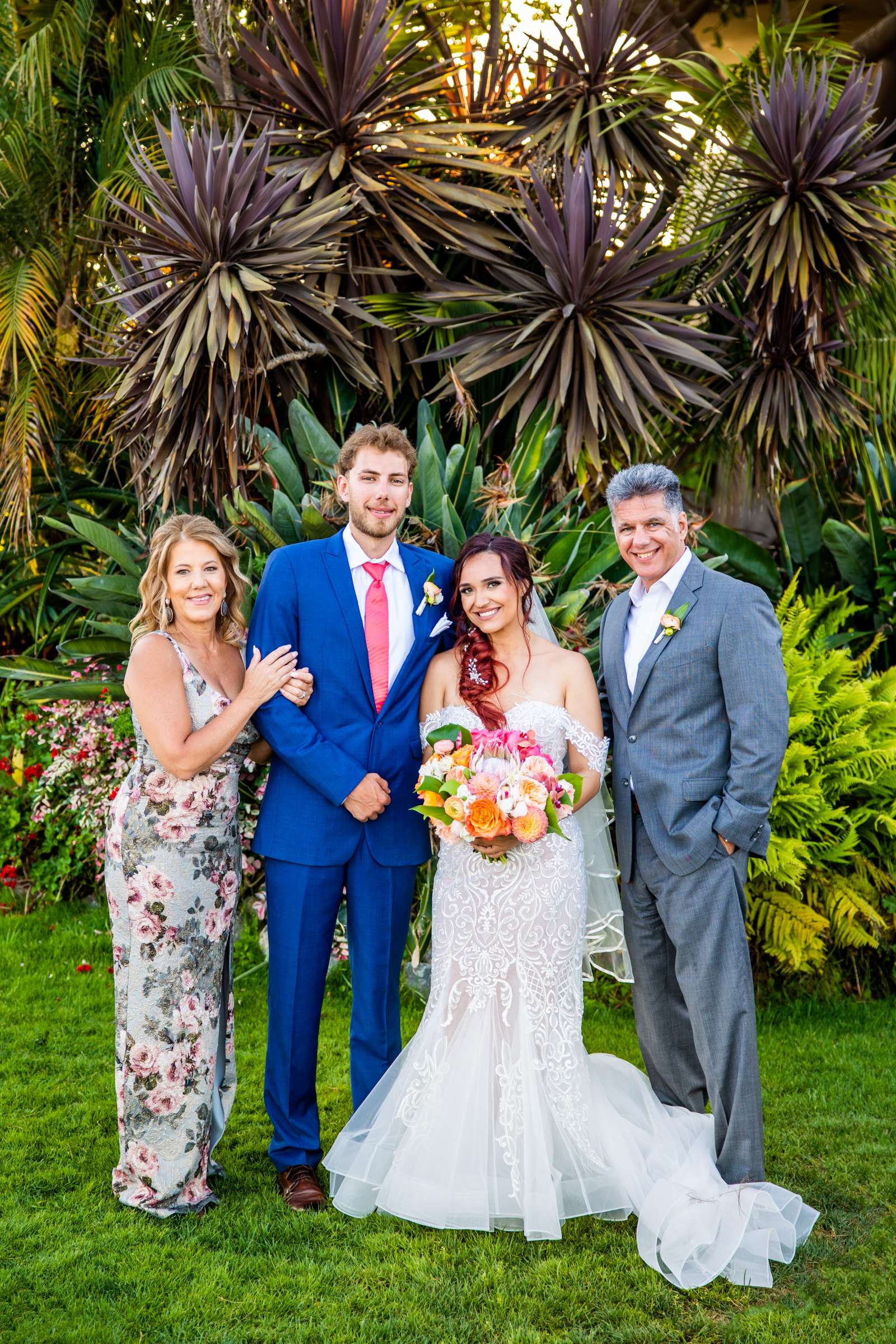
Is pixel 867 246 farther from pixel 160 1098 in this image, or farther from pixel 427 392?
pixel 160 1098

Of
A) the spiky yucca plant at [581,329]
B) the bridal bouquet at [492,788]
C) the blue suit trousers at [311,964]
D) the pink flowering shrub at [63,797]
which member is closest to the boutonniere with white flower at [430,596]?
the bridal bouquet at [492,788]

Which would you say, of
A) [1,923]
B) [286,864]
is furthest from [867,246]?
[1,923]

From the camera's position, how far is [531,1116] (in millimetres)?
3393

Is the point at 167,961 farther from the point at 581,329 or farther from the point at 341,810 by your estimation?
the point at 581,329

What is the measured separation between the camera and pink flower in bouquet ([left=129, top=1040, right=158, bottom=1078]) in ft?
11.4

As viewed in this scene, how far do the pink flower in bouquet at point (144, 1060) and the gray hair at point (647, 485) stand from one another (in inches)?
89.0

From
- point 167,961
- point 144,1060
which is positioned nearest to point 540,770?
point 167,961

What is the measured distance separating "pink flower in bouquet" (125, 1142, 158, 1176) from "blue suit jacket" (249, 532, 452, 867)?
97 centimetres

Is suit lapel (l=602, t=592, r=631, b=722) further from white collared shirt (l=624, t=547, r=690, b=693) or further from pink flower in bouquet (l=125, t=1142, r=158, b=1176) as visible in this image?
pink flower in bouquet (l=125, t=1142, r=158, b=1176)

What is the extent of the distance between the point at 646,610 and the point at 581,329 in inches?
111

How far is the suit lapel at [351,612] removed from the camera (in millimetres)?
3684

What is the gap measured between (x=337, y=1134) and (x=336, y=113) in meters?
5.13

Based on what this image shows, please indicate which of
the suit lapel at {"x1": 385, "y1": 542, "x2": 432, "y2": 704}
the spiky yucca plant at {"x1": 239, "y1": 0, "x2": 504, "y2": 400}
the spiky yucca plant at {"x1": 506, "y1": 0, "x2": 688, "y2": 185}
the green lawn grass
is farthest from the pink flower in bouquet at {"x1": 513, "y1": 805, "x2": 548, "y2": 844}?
the spiky yucca plant at {"x1": 506, "y1": 0, "x2": 688, "y2": 185}

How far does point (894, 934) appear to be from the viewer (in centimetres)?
590
